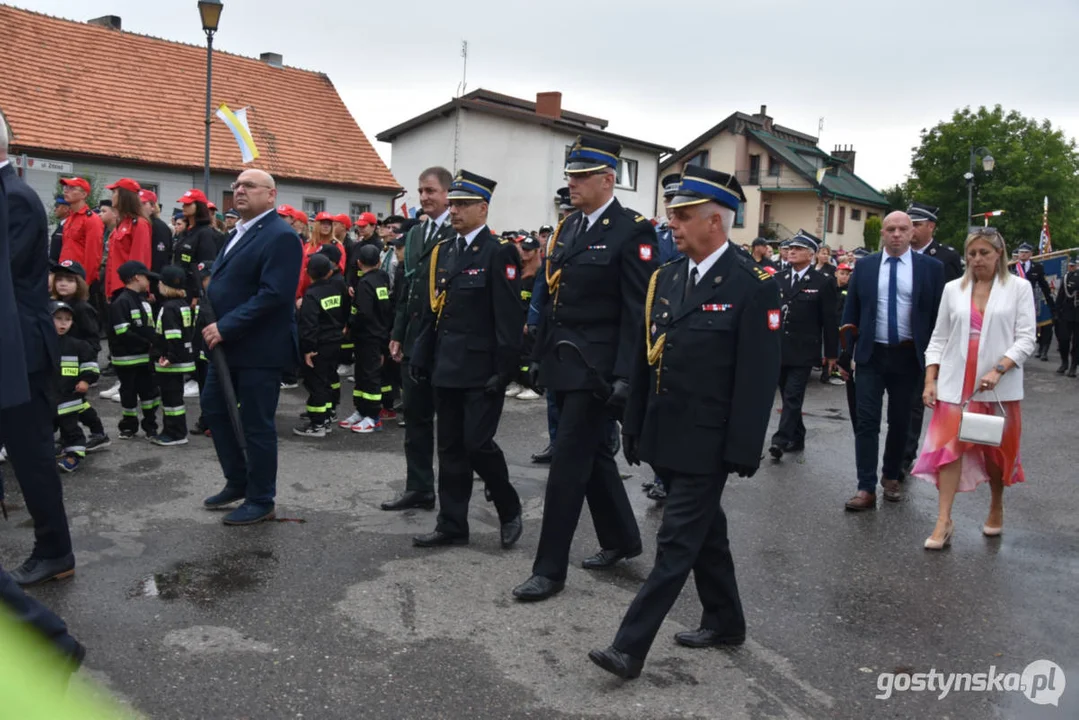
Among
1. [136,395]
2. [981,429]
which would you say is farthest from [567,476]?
[136,395]

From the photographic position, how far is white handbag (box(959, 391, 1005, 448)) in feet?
19.9

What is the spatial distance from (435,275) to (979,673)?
3607 millimetres

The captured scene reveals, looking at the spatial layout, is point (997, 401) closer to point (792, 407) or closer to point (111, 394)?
point (792, 407)

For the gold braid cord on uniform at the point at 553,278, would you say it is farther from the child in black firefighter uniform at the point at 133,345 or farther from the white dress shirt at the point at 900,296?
the child in black firefighter uniform at the point at 133,345

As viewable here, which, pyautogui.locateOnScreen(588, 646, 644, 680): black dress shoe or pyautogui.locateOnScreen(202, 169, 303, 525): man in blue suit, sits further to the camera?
pyautogui.locateOnScreen(202, 169, 303, 525): man in blue suit

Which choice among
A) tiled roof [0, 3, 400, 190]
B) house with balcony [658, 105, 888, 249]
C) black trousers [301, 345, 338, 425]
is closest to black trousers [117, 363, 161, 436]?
black trousers [301, 345, 338, 425]

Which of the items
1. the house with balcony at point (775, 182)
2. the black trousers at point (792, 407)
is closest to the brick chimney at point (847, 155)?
the house with balcony at point (775, 182)

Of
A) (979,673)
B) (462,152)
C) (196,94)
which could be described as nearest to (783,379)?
(979,673)

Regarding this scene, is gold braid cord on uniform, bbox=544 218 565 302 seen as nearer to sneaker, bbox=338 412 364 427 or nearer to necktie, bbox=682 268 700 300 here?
necktie, bbox=682 268 700 300

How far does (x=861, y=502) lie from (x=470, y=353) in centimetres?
323

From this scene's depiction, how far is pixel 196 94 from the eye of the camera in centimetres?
3164

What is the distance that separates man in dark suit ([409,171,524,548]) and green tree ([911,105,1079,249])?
59.9m

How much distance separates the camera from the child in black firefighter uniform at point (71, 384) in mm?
7375

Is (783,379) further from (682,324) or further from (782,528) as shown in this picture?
(682,324)
